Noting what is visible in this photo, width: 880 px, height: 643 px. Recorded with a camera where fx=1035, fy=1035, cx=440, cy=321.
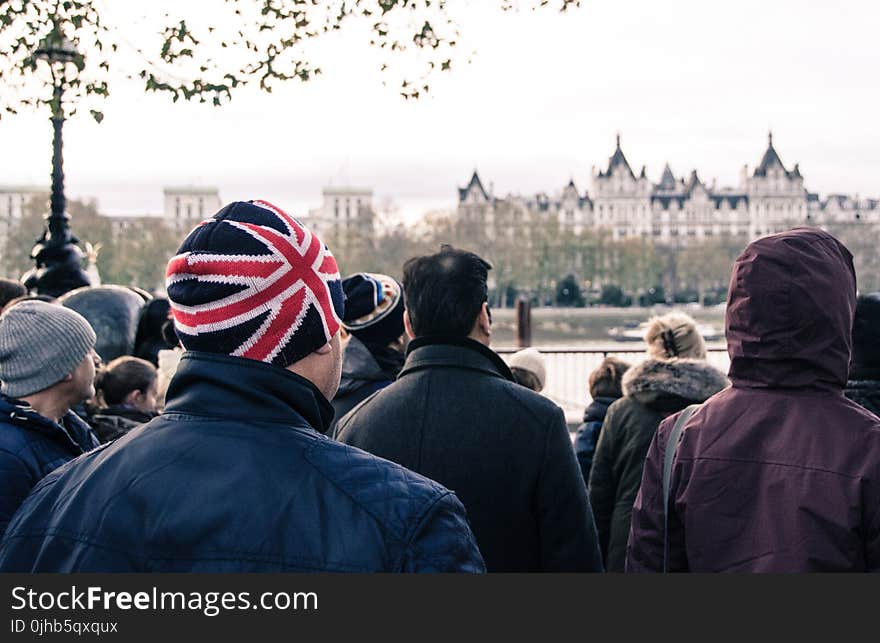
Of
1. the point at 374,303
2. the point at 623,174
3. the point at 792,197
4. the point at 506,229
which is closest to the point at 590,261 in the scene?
the point at 506,229

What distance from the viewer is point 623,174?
149000 millimetres

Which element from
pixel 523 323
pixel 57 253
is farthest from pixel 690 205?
pixel 57 253

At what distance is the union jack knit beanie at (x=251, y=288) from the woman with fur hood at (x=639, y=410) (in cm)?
238

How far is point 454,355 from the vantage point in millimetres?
2979

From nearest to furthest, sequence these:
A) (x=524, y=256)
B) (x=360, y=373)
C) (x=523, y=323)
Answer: (x=360, y=373), (x=523, y=323), (x=524, y=256)

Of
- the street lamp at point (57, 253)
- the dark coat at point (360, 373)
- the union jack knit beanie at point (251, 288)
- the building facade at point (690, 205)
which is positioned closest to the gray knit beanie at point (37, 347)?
the dark coat at point (360, 373)

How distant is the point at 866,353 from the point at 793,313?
3.13 ft

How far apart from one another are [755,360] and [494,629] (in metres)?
1.12

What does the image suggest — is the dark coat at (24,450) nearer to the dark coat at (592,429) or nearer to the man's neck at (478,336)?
the man's neck at (478,336)

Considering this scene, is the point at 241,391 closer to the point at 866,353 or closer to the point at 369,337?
the point at 866,353

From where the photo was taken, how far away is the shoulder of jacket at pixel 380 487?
1.49 m

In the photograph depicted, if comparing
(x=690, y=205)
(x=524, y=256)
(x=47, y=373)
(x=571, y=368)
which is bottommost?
(x=571, y=368)

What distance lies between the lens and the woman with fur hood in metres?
3.80

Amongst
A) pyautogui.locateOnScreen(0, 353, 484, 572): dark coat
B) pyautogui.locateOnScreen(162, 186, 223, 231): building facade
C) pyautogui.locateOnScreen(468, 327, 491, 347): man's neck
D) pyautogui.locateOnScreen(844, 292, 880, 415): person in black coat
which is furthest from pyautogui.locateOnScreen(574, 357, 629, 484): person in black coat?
pyautogui.locateOnScreen(162, 186, 223, 231): building facade
